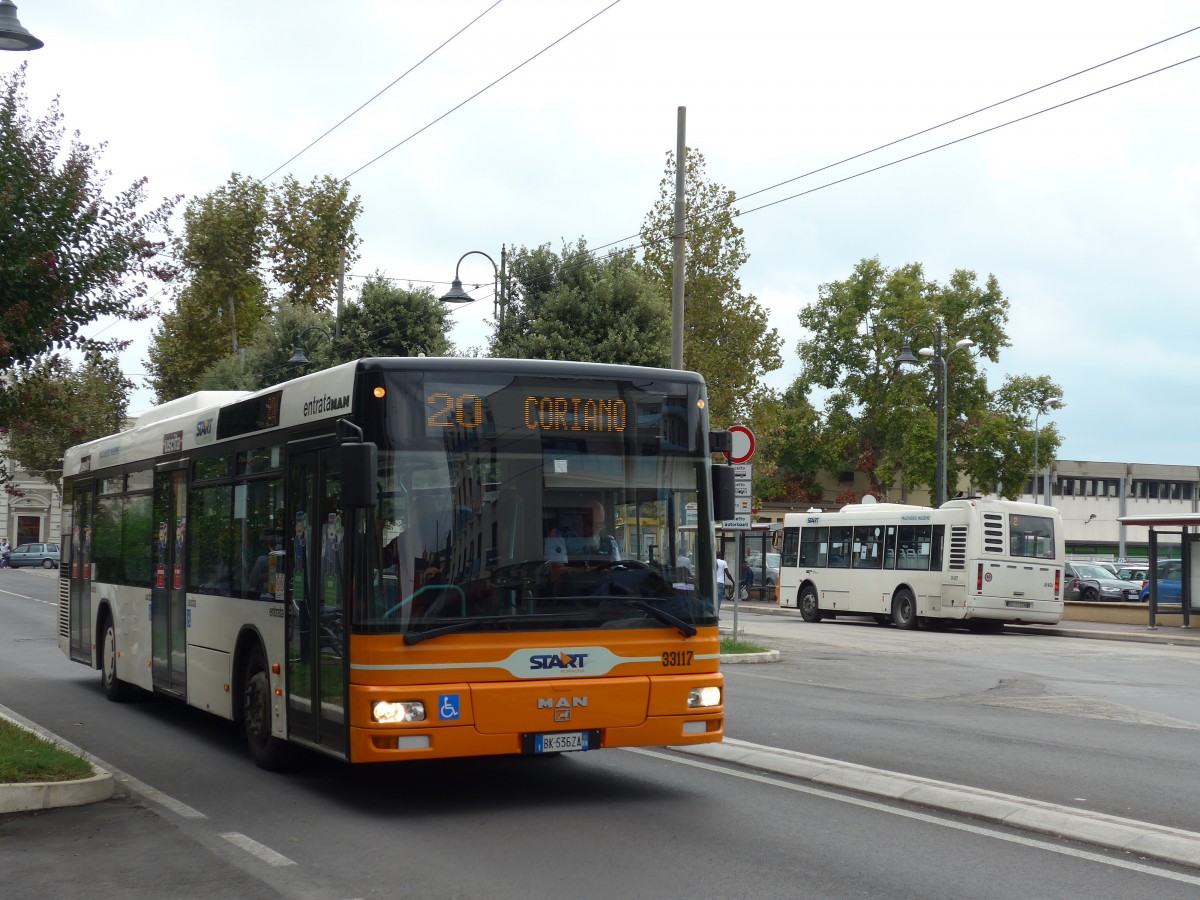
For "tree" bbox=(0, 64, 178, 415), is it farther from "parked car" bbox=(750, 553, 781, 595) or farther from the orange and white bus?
"parked car" bbox=(750, 553, 781, 595)

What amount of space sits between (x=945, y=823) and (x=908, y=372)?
232 ft

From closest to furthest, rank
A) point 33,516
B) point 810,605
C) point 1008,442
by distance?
1. point 810,605
2. point 1008,442
3. point 33,516

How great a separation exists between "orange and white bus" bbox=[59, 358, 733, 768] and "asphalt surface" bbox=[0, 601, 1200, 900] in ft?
3.78

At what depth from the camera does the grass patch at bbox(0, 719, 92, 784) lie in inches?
361

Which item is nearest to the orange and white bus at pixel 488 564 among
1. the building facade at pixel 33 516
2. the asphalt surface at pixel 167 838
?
the asphalt surface at pixel 167 838

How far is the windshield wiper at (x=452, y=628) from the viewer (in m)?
8.62

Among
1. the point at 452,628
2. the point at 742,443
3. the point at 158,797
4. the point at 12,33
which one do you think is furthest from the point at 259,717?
the point at 742,443

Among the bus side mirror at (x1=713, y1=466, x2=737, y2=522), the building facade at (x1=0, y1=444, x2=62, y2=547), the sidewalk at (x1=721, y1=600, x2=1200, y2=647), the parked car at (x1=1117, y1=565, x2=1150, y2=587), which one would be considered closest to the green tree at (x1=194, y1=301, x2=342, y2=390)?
the sidewalk at (x1=721, y1=600, x2=1200, y2=647)

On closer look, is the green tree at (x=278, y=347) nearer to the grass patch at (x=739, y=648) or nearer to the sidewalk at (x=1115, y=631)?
the sidewalk at (x=1115, y=631)

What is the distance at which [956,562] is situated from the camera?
108 ft

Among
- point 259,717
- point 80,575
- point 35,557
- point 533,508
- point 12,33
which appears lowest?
point 35,557

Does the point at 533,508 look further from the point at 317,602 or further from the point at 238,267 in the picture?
the point at 238,267

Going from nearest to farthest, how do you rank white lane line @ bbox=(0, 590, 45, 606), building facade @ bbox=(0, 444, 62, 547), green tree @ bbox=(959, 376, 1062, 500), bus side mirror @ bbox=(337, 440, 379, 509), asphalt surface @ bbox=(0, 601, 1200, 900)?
asphalt surface @ bbox=(0, 601, 1200, 900) → bus side mirror @ bbox=(337, 440, 379, 509) → white lane line @ bbox=(0, 590, 45, 606) → green tree @ bbox=(959, 376, 1062, 500) → building facade @ bbox=(0, 444, 62, 547)

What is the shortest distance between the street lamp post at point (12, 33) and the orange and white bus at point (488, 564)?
15.5 feet
